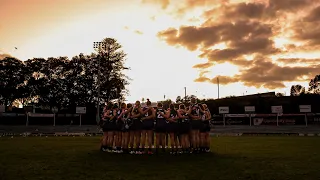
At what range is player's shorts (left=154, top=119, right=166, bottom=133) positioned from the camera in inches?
581

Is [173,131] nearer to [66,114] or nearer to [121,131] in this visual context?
[121,131]

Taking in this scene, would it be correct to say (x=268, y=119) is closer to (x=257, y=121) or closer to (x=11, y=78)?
(x=257, y=121)


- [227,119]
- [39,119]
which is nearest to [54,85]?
[39,119]

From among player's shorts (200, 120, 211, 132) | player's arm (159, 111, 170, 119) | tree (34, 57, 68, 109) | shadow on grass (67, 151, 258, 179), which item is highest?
tree (34, 57, 68, 109)

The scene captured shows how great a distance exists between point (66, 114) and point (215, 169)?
69.7 meters

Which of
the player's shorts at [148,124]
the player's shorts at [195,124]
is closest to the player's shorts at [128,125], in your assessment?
the player's shorts at [148,124]

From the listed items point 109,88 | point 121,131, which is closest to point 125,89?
point 109,88

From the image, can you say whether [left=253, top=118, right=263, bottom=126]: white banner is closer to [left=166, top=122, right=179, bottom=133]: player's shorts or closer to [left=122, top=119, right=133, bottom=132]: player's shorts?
[left=166, top=122, right=179, bottom=133]: player's shorts

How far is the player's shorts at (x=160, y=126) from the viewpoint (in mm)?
14758

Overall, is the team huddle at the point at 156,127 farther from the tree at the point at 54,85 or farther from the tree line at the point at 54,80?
the tree at the point at 54,85

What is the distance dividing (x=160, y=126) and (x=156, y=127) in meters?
0.20

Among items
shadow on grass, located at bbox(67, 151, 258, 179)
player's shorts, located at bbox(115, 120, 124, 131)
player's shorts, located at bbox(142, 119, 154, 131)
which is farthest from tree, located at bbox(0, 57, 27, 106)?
shadow on grass, located at bbox(67, 151, 258, 179)

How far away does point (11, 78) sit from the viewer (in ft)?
257

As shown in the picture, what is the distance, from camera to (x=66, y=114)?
7525 cm
